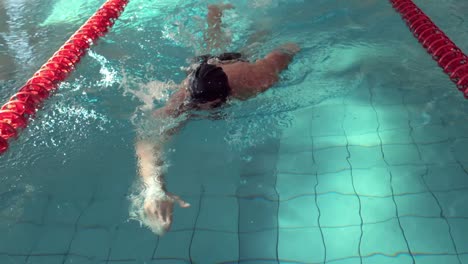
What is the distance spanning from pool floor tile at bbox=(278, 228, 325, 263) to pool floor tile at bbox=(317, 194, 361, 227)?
0.11 m

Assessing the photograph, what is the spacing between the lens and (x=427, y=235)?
86.7 inches

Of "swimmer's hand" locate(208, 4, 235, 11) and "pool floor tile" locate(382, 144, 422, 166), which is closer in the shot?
"pool floor tile" locate(382, 144, 422, 166)

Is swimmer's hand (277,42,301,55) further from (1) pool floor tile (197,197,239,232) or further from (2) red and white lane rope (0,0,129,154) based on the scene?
(2) red and white lane rope (0,0,129,154)

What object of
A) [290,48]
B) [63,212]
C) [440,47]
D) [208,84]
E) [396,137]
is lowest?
[63,212]

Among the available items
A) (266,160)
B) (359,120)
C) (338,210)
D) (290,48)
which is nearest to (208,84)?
(266,160)

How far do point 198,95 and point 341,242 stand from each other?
1.27m

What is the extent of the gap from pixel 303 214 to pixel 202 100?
1004 millimetres

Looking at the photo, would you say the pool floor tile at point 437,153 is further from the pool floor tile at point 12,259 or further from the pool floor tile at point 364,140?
the pool floor tile at point 12,259

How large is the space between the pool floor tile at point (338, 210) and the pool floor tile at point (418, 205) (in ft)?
0.84

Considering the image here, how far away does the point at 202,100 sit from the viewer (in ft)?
8.91

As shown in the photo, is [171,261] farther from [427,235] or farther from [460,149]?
[460,149]

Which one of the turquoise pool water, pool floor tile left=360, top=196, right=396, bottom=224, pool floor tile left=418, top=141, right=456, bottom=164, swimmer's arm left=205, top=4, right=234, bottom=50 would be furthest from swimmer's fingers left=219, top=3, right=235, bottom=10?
pool floor tile left=360, top=196, right=396, bottom=224

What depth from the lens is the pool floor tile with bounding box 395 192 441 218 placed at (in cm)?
232

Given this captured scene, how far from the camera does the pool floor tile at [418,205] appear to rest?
2324 millimetres
